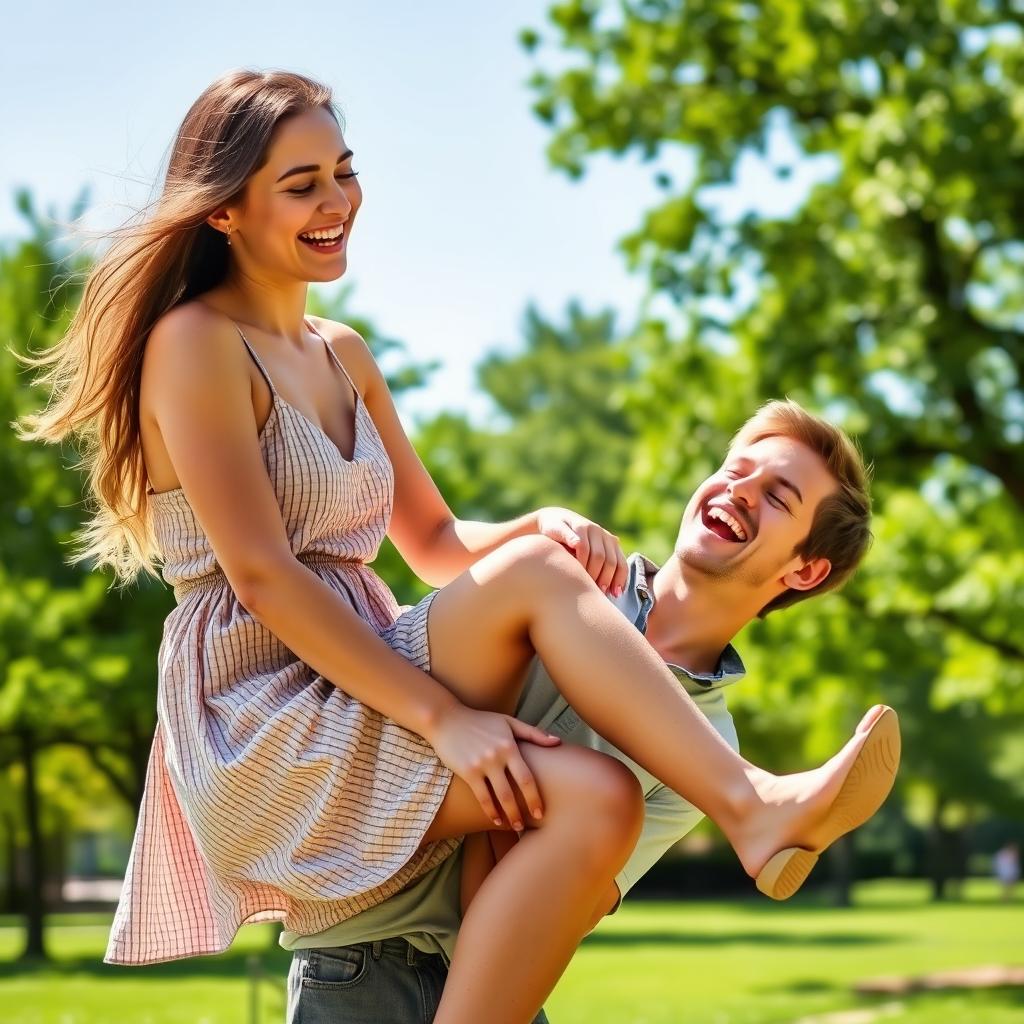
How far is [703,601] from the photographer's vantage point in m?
2.93

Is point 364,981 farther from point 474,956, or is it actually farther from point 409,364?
point 409,364

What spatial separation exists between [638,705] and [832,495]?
868 mm

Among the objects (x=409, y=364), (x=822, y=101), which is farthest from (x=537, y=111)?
(x=409, y=364)

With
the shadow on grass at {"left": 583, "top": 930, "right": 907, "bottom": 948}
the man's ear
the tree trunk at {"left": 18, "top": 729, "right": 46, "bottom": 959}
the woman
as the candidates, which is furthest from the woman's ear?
the shadow on grass at {"left": 583, "top": 930, "right": 907, "bottom": 948}

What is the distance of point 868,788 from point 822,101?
11.4m

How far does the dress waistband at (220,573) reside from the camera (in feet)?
8.73

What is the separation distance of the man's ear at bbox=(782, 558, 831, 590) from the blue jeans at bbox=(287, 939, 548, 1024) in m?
0.99

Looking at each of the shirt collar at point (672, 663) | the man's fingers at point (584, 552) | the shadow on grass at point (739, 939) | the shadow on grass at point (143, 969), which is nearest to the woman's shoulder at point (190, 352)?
the man's fingers at point (584, 552)

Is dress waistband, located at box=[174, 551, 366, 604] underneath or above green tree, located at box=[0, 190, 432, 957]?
above

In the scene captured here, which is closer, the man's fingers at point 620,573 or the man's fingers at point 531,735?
the man's fingers at point 531,735

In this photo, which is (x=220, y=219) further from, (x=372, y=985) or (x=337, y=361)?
(x=372, y=985)

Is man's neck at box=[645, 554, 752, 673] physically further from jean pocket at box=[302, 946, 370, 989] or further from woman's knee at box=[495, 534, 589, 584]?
jean pocket at box=[302, 946, 370, 989]

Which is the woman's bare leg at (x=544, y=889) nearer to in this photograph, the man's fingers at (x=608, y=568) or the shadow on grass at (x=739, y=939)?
the man's fingers at (x=608, y=568)

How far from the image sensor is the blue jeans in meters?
2.72
